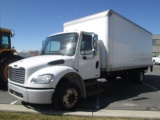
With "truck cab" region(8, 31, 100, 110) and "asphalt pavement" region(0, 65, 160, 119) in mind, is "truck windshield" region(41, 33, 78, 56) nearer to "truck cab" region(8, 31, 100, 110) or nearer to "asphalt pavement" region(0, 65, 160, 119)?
"truck cab" region(8, 31, 100, 110)

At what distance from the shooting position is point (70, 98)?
22.5 ft

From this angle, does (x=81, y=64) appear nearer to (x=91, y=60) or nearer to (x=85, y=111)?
(x=91, y=60)

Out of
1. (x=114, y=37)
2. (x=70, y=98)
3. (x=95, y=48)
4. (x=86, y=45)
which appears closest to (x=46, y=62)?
(x=70, y=98)

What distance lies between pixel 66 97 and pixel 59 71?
84 centimetres

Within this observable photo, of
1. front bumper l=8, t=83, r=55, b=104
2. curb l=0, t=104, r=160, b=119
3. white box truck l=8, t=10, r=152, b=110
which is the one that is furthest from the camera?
curb l=0, t=104, r=160, b=119

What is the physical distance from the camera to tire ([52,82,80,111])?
654 cm

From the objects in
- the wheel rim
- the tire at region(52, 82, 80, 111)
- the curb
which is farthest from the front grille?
the wheel rim

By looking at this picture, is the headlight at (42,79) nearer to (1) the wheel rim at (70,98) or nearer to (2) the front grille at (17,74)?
(2) the front grille at (17,74)

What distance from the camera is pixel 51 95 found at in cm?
633

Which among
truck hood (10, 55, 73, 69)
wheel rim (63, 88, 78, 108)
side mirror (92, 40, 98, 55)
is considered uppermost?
side mirror (92, 40, 98, 55)

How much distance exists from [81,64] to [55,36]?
1617mm

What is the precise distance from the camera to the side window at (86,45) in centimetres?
776

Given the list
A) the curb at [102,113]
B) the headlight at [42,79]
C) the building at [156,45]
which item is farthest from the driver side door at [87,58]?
the building at [156,45]

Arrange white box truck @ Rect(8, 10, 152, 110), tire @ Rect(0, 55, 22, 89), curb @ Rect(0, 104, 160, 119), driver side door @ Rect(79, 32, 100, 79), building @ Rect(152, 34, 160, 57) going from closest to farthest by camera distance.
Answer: white box truck @ Rect(8, 10, 152, 110) < curb @ Rect(0, 104, 160, 119) < driver side door @ Rect(79, 32, 100, 79) < tire @ Rect(0, 55, 22, 89) < building @ Rect(152, 34, 160, 57)
